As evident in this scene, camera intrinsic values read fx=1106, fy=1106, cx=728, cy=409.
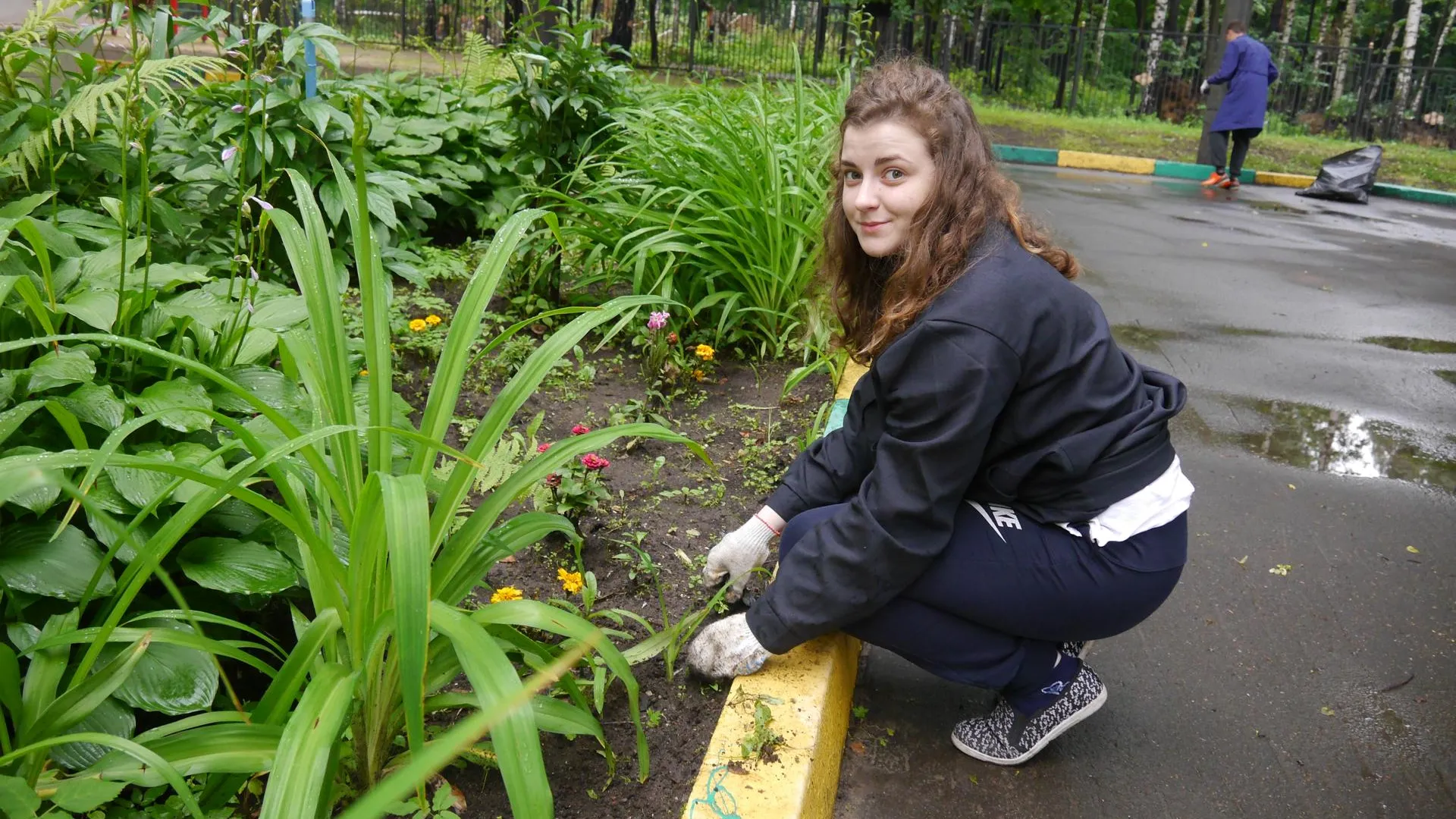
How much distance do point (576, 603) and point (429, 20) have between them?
1896 centimetres

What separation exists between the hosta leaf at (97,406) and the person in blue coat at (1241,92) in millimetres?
12906

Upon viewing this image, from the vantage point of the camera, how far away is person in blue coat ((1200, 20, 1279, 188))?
1259 cm

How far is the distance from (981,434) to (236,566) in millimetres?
1313

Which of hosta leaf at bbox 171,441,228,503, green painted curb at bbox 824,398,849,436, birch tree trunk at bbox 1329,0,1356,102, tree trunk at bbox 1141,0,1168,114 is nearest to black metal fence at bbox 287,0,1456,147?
tree trunk at bbox 1141,0,1168,114

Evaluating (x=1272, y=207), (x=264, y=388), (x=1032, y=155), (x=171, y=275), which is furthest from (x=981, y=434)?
(x=1032, y=155)

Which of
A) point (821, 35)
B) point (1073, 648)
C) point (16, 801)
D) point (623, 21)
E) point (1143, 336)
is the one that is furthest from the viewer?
point (821, 35)

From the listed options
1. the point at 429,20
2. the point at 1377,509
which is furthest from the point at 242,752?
the point at 429,20

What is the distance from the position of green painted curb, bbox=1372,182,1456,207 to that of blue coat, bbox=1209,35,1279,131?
7.68 ft

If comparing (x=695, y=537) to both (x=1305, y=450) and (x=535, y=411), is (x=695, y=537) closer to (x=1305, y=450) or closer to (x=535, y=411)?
(x=535, y=411)

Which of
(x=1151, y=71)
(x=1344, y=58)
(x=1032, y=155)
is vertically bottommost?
(x=1032, y=155)

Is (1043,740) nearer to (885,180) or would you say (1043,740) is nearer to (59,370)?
(885,180)

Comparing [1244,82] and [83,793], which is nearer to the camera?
[83,793]

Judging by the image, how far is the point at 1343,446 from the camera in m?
4.10

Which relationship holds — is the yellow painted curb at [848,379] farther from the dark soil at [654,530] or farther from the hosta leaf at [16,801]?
the hosta leaf at [16,801]
